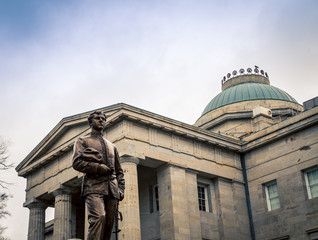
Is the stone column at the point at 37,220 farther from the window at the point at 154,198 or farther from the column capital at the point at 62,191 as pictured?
the window at the point at 154,198

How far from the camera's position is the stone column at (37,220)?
3550 centimetres

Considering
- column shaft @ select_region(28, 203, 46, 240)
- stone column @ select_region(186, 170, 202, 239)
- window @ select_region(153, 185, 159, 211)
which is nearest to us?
stone column @ select_region(186, 170, 202, 239)

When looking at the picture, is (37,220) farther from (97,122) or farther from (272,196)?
(97,122)

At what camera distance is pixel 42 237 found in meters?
35.6

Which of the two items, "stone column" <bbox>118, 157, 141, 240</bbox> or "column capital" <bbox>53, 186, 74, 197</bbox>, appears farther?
"column capital" <bbox>53, 186, 74, 197</bbox>

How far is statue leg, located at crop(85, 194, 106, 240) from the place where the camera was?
8.58 meters

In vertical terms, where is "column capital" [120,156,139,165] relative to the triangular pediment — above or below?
below

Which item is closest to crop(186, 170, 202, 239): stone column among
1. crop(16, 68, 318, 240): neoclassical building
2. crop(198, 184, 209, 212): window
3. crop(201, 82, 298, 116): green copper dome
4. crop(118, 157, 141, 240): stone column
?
crop(16, 68, 318, 240): neoclassical building

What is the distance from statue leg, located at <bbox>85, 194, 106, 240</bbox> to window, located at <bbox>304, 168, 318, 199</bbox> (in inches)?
993

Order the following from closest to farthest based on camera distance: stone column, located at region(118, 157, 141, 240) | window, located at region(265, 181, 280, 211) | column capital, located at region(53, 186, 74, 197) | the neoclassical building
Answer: stone column, located at region(118, 157, 141, 240) → the neoclassical building → window, located at region(265, 181, 280, 211) → column capital, located at region(53, 186, 74, 197)

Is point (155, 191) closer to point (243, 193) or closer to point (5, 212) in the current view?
point (243, 193)

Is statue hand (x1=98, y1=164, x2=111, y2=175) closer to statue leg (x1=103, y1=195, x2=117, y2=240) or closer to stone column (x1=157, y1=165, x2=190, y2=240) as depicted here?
statue leg (x1=103, y1=195, x2=117, y2=240)

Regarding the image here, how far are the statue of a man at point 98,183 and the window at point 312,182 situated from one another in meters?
24.5

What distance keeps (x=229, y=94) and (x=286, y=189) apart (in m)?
20.1
